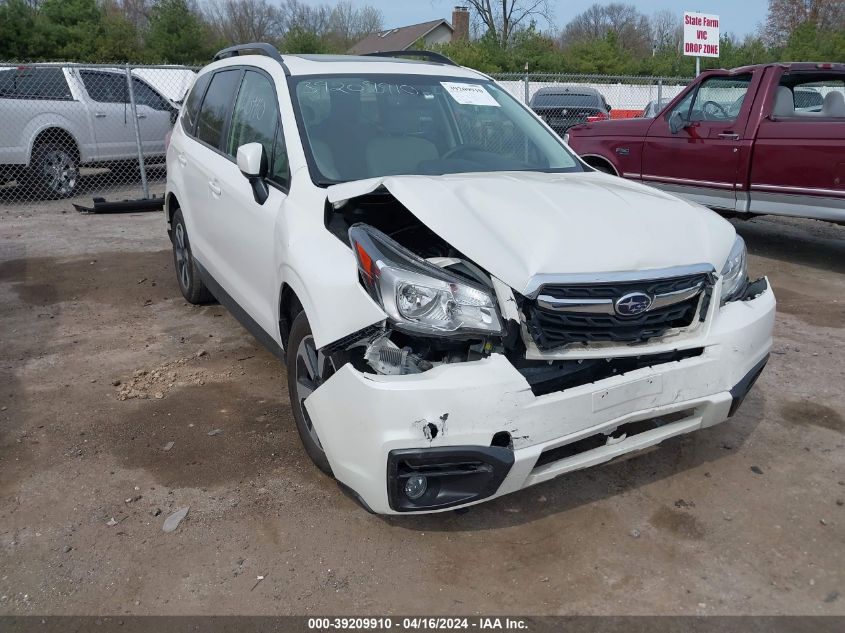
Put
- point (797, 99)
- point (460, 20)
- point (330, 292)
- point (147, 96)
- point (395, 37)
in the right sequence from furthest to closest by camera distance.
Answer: point (395, 37) → point (460, 20) → point (147, 96) → point (797, 99) → point (330, 292)

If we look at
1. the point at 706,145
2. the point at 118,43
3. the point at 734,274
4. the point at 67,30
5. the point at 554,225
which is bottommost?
the point at 734,274

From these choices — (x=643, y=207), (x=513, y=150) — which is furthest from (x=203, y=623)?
(x=513, y=150)

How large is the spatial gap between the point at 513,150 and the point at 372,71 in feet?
3.00

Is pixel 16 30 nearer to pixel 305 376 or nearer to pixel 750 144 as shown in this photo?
pixel 750 144

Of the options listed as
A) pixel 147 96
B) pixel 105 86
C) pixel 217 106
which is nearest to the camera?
pixel 217 106

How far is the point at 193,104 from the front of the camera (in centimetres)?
540

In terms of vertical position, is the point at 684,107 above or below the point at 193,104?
below

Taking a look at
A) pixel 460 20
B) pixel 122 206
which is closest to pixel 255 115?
pixel 122 206

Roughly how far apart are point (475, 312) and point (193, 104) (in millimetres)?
3662

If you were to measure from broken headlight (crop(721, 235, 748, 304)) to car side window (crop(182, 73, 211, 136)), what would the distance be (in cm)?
375

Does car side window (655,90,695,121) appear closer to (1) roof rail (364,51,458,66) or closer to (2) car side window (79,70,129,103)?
(1) roof rail (364,51,458,66)

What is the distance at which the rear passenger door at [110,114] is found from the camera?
1138 cm

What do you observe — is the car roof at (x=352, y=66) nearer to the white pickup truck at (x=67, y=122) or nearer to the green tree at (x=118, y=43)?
the white pickup truck at (x=67, y=122)

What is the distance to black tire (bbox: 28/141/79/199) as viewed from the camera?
35.2ft
